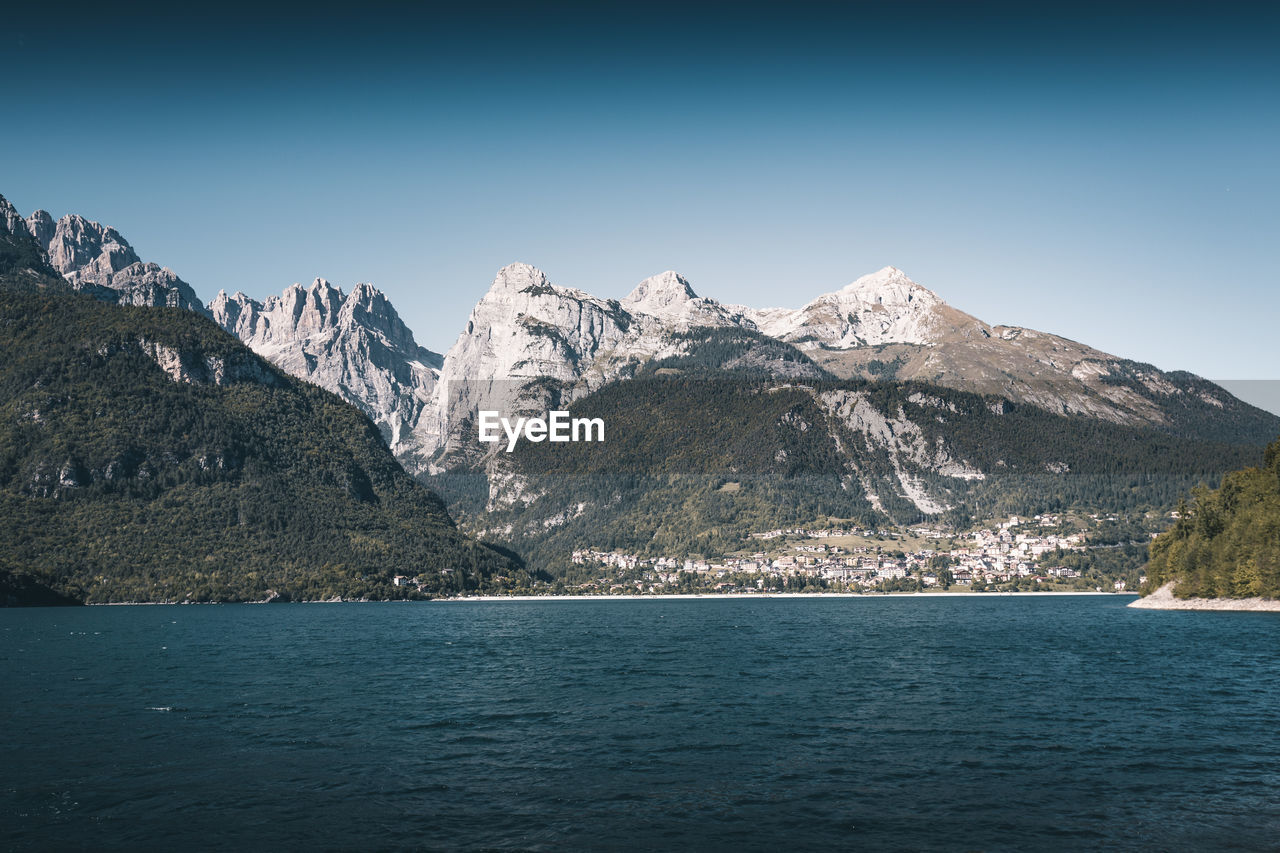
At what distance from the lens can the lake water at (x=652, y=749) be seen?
39.2 metres

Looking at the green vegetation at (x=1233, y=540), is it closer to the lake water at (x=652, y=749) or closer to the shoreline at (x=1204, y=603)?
the shoreline at (x=1204, y=603)

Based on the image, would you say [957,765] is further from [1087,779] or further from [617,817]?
[617,817]

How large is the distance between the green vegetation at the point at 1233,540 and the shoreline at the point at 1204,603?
3.63ft

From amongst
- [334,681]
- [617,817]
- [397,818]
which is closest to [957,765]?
[617,817]

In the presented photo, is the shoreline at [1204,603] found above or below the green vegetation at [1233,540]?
below

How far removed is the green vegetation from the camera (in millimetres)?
155000

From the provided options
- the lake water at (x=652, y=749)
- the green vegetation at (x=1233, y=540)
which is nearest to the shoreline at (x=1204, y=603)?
the green vegetation at (x=1233, y=540)

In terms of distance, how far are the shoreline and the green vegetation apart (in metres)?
1.11

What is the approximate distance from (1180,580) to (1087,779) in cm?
16096

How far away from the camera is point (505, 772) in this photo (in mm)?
50531

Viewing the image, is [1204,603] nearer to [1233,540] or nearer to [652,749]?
[1233,540]

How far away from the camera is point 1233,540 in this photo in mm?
161125

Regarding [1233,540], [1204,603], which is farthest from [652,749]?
[1204,603]

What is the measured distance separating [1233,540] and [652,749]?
147 meters
